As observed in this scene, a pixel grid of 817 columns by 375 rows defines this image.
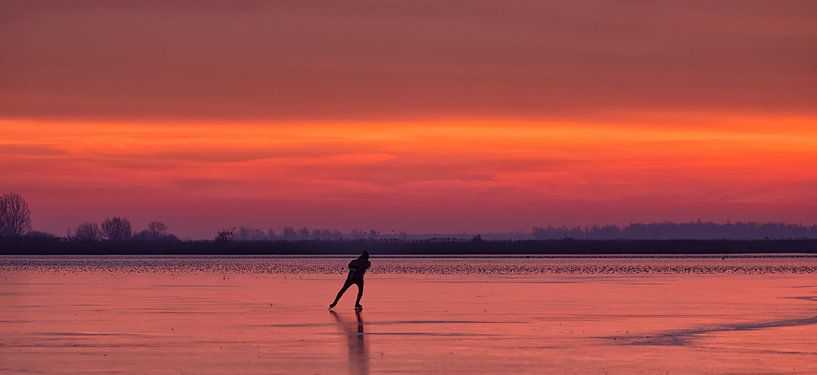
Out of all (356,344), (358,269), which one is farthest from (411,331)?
(358,269)

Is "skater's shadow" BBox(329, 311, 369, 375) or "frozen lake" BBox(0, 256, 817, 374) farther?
"frozen lake" BBox(0, 256, 817, 374)

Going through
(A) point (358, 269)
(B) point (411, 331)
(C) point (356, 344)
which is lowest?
(C) point (356, 344)

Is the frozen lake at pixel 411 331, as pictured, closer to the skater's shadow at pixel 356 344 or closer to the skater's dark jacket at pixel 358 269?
the skater's shadow at pixel 356 344

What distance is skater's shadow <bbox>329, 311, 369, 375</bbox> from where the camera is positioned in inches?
782

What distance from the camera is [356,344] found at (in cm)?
2380

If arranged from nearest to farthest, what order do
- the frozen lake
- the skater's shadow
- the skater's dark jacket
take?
the skater's shadow, the frozen lake, the skater's dark jacket

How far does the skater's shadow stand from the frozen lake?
0.03m

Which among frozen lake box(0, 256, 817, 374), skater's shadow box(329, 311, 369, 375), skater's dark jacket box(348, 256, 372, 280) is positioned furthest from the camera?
skater's dark jacket box(348, 256, 372, 280)

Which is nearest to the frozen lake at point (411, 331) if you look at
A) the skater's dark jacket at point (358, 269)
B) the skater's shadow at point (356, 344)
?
the skater's shadow at point (356, 344)

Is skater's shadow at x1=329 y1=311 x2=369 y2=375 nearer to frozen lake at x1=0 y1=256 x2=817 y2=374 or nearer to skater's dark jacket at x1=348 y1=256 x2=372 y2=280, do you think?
frozen lake at x1=0 y1=256 x2=817 y2=374

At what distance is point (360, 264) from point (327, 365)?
16.2 metres

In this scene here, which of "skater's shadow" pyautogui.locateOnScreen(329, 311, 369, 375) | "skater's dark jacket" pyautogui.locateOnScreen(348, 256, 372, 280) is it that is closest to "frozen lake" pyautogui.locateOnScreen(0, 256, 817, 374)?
"skater's shadow" pyautogui.locateOnScreen(329, 311, 369, 375)

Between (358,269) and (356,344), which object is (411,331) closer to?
(356,344)

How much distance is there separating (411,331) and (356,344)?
9.69 feet
